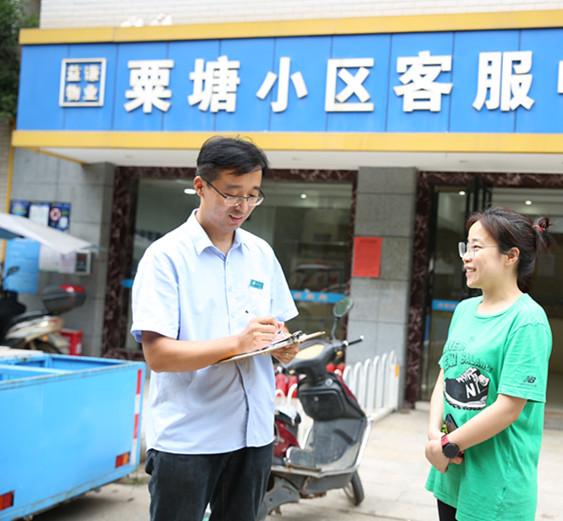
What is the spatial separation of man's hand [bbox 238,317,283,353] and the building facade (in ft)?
16.6

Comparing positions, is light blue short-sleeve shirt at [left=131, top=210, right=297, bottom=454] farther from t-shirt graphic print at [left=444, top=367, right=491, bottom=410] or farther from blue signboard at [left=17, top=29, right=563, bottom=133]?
blue signboard at [left=17, top=29, right=563, bottom=133]

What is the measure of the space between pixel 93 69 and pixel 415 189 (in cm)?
360

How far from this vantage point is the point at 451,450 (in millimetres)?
2281

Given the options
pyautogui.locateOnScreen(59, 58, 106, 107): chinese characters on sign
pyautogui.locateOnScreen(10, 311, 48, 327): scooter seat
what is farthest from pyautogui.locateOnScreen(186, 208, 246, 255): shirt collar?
pyautogui.locateOnScreen(10, 311, 48, 327): scooter seat

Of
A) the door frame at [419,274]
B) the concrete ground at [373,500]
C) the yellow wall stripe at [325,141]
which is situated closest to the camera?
the concrete ground at [373,500]

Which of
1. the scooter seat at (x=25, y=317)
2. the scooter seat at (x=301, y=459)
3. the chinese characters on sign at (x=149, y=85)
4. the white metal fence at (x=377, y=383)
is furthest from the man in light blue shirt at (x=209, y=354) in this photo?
the scooter seat at (x=25, y=317)

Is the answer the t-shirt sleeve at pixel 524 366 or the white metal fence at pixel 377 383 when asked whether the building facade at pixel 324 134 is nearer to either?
the white metal fence at pixel 377 383

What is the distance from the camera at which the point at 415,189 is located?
8.03 meters

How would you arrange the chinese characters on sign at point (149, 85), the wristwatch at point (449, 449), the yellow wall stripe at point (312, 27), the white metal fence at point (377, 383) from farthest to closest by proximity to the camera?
1. the chinese characters on sign at point (149, 85)
2. the white metal fence at point (377, 383)
3. the yellow wall stripe at point (312, 27)
4. the wristwatch at point (449, 449)

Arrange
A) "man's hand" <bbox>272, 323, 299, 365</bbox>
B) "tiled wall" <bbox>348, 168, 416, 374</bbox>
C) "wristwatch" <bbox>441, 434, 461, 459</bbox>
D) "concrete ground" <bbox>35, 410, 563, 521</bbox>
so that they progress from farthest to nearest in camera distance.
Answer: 1. "tiled wall" <bbox>348, 168, 416, 374</bbox>
2. "concrete ground" <bbox>35, 410, 563, 521</bbox>
3. "wristwatch" <bbox>441, 434, 461, 459</bbox>
4. "man's hand" <bbox>272, 323, 299, 365</bbox>

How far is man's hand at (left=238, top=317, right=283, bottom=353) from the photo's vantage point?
6.56 ft

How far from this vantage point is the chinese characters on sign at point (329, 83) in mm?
6633

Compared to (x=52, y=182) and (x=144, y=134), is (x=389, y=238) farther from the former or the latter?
(x=52, y=182)

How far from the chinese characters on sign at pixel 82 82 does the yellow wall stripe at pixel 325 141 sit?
346 millimetres
